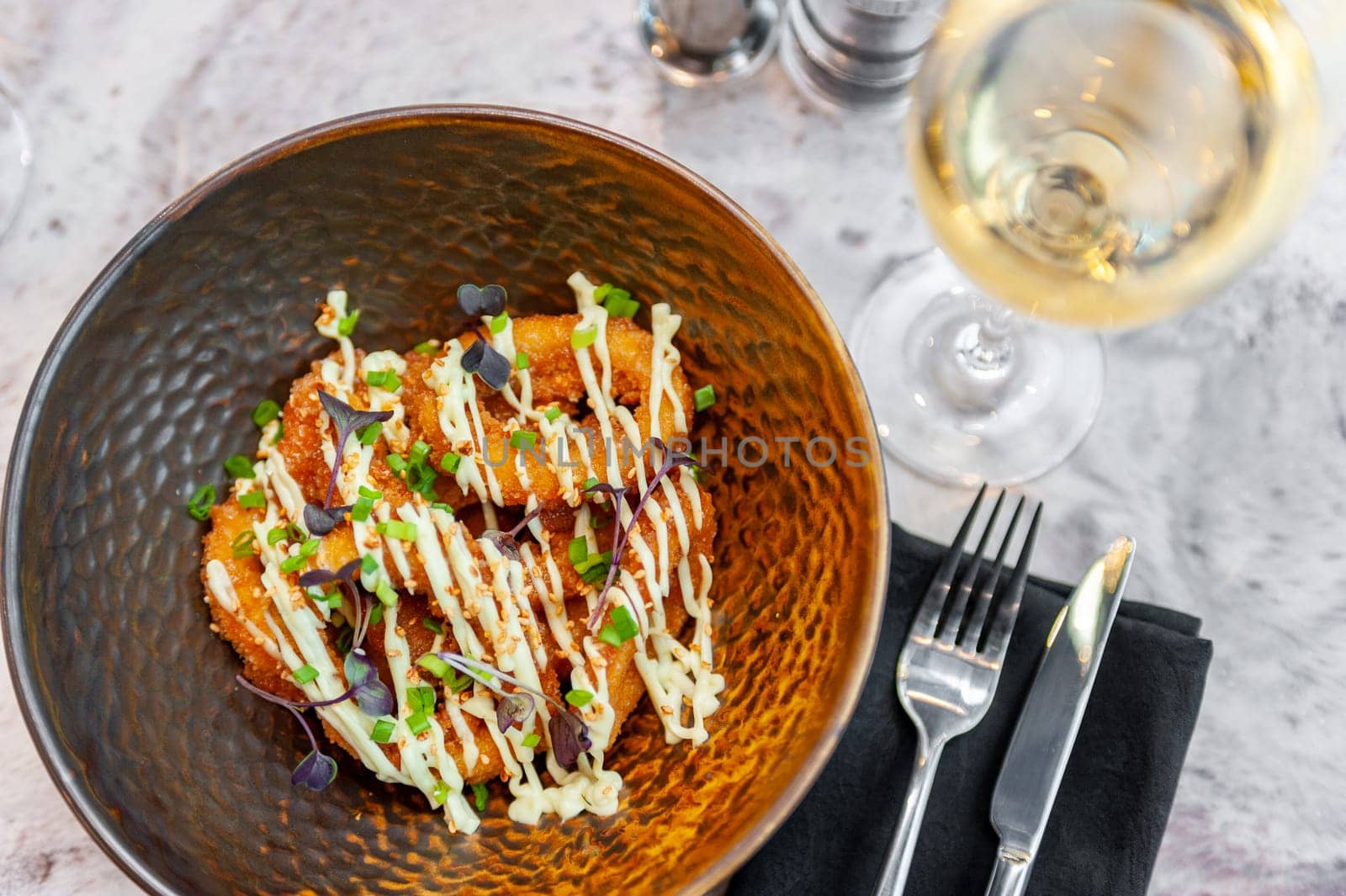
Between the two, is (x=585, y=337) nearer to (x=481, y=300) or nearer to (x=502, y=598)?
(x=481, y=300)

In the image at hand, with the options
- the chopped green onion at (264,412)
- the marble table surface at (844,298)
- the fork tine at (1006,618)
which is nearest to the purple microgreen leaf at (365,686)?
the chopped green onion at (264,412)

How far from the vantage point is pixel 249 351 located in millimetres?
1510

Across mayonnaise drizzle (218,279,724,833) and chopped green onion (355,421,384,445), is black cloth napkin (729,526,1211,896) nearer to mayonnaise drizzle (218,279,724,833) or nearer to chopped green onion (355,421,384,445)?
mayonnaise drizzle (218,279,724,833)

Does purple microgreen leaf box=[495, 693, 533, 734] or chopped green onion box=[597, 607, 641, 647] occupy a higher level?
chopped green onion box=[597, 607, 641, 647]

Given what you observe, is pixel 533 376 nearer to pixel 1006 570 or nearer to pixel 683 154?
pixel 683 154

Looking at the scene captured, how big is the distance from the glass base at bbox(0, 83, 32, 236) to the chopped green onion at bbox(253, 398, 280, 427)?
631mm

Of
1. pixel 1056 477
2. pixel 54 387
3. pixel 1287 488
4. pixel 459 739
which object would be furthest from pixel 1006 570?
pixel 54 387

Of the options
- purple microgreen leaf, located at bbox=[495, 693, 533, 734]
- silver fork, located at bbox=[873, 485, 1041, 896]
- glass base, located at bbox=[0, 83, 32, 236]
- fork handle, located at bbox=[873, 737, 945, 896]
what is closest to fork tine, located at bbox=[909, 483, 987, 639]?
silver fork, located at bbox=[873, 485, 1041, 896]

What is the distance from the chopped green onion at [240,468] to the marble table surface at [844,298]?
472mm

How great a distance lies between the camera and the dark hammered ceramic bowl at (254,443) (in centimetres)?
130

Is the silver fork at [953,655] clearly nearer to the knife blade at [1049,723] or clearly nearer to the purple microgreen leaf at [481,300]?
the knife blade at [1049,723]

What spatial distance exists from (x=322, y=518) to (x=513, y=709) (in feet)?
1.10

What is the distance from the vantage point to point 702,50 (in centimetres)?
180

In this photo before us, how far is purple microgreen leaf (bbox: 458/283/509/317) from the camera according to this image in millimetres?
1507
